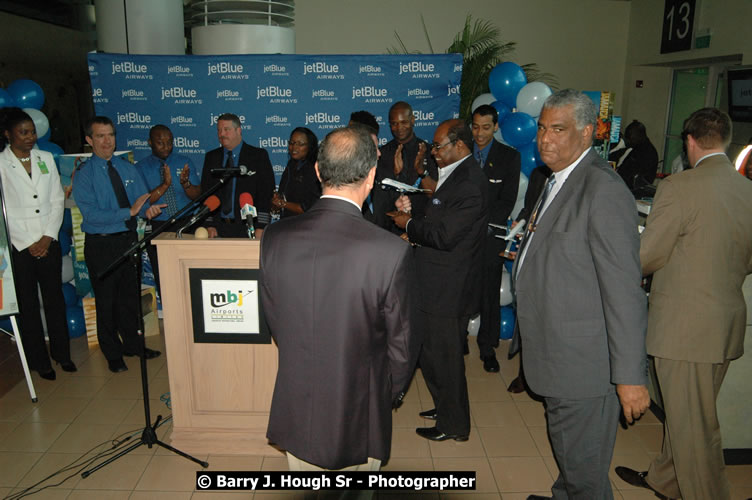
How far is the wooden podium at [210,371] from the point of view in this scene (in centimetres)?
289

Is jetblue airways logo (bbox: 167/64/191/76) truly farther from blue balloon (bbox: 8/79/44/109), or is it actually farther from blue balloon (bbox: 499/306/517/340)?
blue balloon (bbox: 499/306/517/340)

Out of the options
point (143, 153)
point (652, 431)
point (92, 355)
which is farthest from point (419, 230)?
point (143, 153)

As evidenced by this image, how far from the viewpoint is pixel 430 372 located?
322cm

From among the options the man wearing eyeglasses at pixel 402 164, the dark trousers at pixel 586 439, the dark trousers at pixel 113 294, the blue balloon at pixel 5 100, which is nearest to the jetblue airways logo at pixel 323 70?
the man wearing eyeglasses at pixel 402 164

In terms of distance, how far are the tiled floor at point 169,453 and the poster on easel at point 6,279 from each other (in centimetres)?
71

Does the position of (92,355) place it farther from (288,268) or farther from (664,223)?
(664,223)

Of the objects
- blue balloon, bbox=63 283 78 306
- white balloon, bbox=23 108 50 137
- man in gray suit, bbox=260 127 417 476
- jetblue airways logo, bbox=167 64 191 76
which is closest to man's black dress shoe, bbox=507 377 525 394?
man in gray suit, bbox=260 127 417 476

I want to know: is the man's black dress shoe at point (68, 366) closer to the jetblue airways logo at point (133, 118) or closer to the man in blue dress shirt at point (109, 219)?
the man in blue dress shirt at point (109, 219)

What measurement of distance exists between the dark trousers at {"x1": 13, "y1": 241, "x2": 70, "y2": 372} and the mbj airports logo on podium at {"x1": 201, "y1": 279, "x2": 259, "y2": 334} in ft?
6.45

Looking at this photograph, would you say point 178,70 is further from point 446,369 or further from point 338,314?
point 338,314

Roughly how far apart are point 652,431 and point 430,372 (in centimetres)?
156

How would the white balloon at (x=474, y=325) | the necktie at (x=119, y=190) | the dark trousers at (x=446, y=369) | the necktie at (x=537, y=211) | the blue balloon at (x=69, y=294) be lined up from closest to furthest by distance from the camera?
the necktie at (x=537, y=211) < the dark trousers at (x=446, y=369) < the necktie at (x=119, y=190) < the white balloon at (x=474, y=325) < the blue balloon at (x=69, y=294)

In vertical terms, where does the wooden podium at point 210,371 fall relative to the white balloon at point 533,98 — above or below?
below

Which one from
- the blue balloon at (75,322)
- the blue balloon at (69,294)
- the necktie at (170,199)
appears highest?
the necktie at (170,199)
